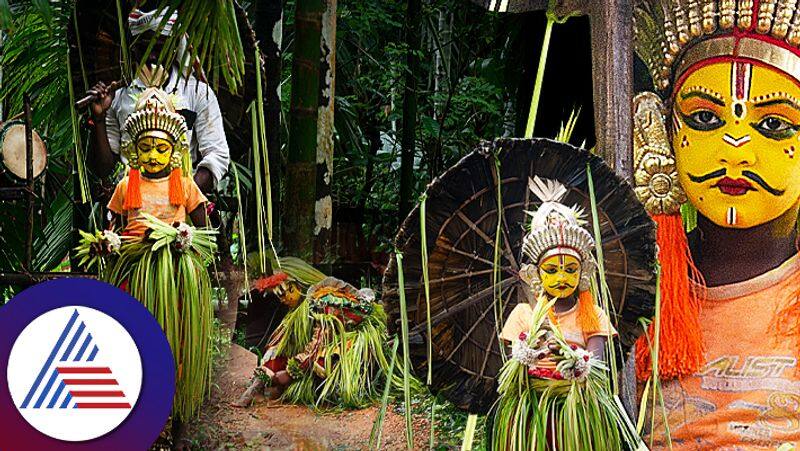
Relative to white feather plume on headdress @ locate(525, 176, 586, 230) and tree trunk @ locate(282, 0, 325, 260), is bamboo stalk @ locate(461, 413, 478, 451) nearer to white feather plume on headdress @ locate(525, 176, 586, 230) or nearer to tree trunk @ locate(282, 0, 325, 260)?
white feather plume on headdress @ locate(525, 176, 586, 230)

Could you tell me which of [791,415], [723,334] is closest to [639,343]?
[723,334]

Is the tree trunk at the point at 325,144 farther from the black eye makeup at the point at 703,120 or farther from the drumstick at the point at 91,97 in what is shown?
the black eye makeup at the point at 703,120

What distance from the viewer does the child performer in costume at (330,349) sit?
4.34 meters

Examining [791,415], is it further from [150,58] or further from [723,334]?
[150,58]

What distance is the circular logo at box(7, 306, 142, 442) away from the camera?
3.96 meters

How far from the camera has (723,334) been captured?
4199 mm

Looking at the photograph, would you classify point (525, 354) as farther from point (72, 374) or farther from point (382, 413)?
point (72, 374)

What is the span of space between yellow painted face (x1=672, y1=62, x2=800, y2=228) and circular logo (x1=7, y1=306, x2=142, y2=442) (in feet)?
7.24

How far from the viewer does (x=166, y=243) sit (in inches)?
159

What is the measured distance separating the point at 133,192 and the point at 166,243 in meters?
0.24

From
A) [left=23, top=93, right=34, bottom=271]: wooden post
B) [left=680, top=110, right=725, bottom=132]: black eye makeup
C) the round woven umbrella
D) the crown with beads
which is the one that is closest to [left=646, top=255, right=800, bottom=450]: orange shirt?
the round woven umbrella

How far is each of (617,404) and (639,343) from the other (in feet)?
1.41

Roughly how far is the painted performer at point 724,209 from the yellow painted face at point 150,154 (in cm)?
180

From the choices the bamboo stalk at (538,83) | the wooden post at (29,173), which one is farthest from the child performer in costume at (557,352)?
the wooden post at (29,173)
